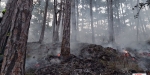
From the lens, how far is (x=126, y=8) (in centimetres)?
4469

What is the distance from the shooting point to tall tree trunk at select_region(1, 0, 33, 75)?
3691 millimetres

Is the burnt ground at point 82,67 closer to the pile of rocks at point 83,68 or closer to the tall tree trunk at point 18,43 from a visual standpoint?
the pile of rocks at point 83,68

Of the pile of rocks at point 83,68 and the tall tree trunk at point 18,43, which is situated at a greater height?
the tall tree trunk at point 18,43

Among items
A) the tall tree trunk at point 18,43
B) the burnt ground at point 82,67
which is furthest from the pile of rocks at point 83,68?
the tall tree trunk at point 18,43

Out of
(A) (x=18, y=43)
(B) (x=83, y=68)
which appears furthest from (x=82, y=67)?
(A) (x=18, y=43)

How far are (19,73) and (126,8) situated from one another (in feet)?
149

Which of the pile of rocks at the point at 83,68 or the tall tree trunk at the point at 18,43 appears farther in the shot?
the pile of rocks at the point at 83,68

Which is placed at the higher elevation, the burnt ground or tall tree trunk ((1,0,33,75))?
tall tree trunk ((1,0,33,75))

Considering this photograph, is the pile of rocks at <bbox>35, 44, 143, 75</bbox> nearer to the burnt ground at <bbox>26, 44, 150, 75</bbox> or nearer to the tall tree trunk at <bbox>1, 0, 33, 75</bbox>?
the burnt ground at <bbox>26, 44, 150, 75</bbox>

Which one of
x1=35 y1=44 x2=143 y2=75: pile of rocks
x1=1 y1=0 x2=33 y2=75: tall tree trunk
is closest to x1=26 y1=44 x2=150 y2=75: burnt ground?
x1=35 y1=44 x2=143 y2=75: pile of rocks

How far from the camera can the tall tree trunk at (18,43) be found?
145 inches

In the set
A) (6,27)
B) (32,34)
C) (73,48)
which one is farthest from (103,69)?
(32,34)

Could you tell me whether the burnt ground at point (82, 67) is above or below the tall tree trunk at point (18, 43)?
A: below

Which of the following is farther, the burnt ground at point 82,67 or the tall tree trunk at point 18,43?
the burnt ground at point 82,67
